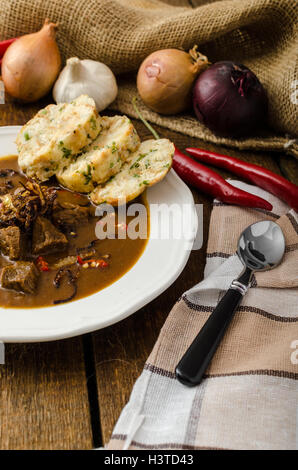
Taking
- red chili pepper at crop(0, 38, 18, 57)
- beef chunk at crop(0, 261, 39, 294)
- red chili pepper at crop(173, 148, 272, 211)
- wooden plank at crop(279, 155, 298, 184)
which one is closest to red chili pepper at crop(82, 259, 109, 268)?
beef chunk at crop(0, 261, 39, 294)

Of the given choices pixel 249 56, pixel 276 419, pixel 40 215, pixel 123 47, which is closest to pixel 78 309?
pixel 40 215

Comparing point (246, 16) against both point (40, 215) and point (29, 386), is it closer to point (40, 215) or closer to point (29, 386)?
point (40, 215)

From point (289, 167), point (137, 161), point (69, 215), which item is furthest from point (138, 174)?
point (289, 167)

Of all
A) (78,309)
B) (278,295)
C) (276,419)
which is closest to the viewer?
(276,419)

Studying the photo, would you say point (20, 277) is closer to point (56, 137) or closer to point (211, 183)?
point (56, 137)

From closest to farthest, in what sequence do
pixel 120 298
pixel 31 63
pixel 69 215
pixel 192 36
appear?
pixel 120 298 → pixel 69 215 → pixel 31 63 → pixel 192 36

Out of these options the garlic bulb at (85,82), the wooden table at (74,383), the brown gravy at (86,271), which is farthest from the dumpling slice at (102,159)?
the wooden table at (74,383)

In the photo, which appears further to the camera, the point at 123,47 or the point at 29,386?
the point at 123,47
